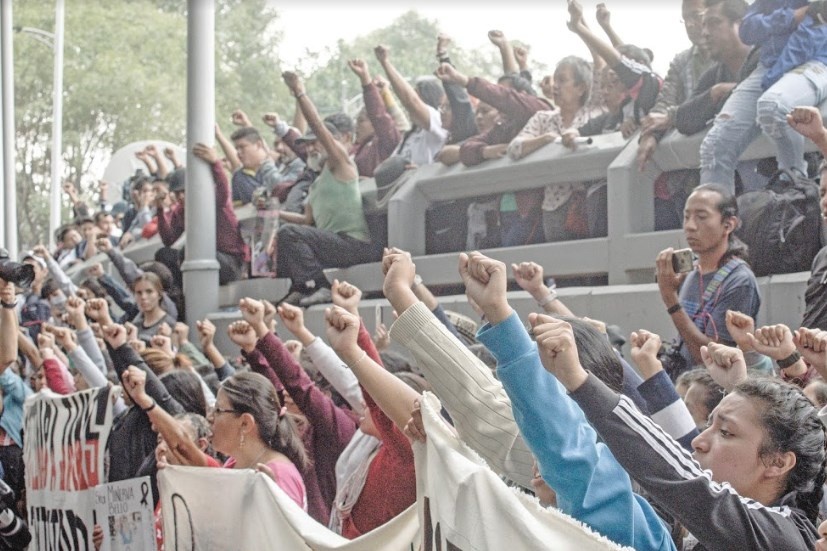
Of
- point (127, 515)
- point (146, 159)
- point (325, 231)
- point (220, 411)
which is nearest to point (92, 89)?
point (146, 159)

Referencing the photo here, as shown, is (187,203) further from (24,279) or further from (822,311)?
(822,311)

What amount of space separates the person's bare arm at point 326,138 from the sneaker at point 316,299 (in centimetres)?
85

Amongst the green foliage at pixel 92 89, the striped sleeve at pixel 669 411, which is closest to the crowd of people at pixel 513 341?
the striped sleeve at pixel 669 411

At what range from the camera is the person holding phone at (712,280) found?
5.86 meters

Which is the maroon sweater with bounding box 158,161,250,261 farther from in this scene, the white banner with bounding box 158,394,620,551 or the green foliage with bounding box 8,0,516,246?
the green foliage with bounding box 8,0,516,246

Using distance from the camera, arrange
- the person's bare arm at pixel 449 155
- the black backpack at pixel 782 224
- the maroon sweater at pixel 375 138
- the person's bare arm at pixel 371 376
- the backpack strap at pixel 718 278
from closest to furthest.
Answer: the person's bare arm at pixel 371 376 → the backpack strap at pixel 718 278 → the black backpack at pixel 782 224 → the person's bare arm at pixel 449 155 → the maroon sweater at pixel 375 138

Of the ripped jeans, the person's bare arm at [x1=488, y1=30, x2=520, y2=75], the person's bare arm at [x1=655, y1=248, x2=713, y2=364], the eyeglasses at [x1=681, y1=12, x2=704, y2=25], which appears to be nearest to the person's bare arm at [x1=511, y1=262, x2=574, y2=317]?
the person's bare arm at [x1=655, y1=248, x2=713, y2=364]

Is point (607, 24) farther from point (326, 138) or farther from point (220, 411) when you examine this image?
point (220, 411)

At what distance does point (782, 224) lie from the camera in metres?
6.57

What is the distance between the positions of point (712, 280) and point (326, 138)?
452 centimetres

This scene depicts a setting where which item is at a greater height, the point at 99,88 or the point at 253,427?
the point at 99,88

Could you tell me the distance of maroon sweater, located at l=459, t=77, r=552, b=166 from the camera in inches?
360

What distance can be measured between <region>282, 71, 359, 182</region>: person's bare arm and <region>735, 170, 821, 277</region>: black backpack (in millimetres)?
4026

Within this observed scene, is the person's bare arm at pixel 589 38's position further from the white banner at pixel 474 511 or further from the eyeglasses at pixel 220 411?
the white banner at pixel 474 511
